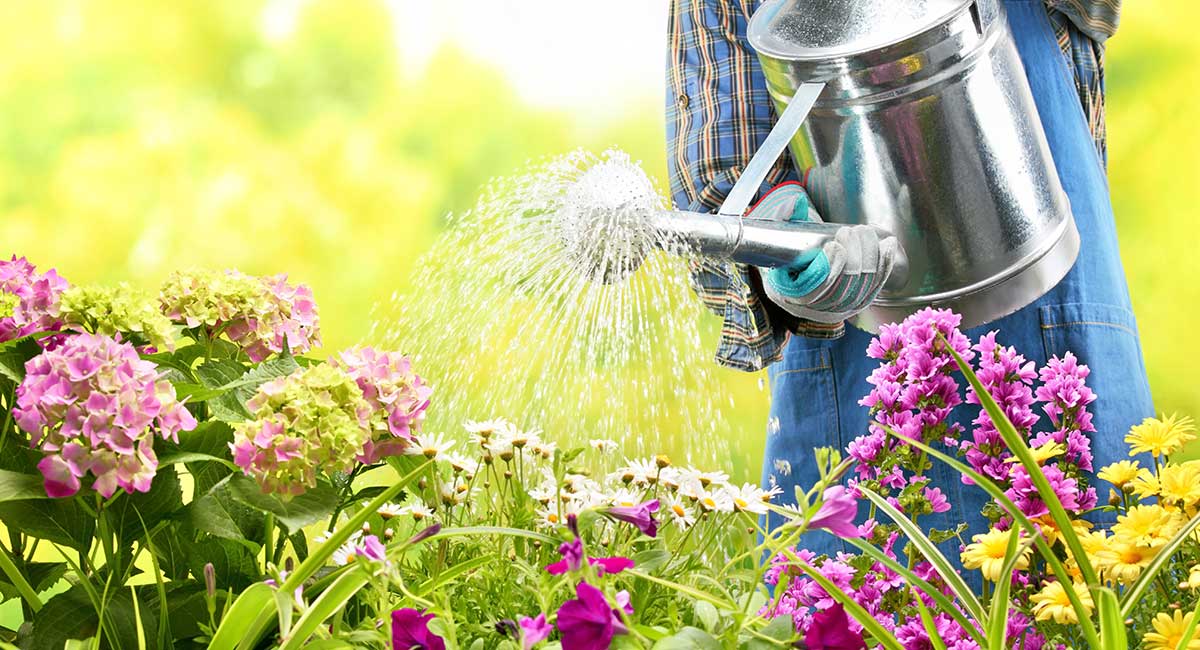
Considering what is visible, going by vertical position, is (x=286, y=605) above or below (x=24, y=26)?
below

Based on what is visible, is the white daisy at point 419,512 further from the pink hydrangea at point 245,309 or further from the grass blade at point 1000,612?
the grass blade at point 1000,612

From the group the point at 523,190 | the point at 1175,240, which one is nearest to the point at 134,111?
the point at 523,190

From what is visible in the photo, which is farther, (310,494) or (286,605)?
(310,494)

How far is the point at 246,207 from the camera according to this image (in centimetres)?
256

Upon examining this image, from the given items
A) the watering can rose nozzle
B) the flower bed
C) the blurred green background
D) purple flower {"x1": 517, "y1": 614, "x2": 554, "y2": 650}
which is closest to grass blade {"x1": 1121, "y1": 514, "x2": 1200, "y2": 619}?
the flower bed

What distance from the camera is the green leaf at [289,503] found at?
1.44ft

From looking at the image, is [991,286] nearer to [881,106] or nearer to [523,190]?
[881,106]

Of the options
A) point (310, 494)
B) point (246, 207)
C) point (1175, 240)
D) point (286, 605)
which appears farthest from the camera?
point (246, 207)

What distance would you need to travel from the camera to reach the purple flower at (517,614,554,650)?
33 centimetres

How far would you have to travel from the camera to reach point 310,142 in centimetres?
258

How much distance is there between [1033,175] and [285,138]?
2056 millimetres

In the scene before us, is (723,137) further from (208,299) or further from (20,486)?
(20,486)

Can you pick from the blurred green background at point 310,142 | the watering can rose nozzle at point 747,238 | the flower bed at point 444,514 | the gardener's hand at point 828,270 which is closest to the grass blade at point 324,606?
the flower bed at point 444,514

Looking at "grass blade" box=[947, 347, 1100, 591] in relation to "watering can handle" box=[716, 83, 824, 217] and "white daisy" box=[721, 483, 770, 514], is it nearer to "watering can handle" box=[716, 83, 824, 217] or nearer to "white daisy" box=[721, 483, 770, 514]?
"white daisy" box=[721, 483, 770, 514]
